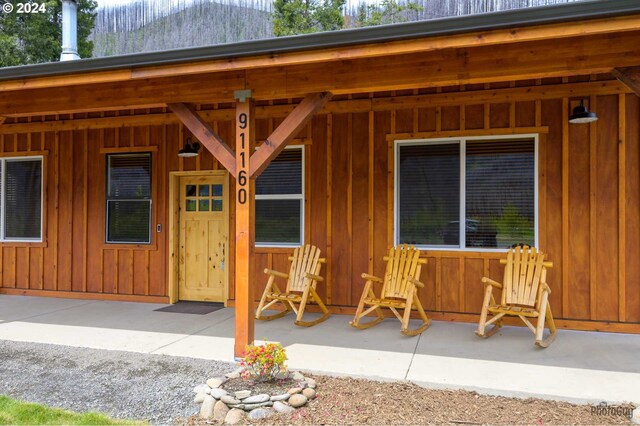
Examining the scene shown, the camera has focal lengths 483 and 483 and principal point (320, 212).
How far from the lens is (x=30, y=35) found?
447 inches

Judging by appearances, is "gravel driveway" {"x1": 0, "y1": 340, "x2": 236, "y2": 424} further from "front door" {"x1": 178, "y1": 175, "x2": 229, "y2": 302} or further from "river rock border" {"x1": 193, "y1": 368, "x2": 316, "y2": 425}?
"front door" {"x1": 178, "y1": 175, "x2": 229, "y2": 302}

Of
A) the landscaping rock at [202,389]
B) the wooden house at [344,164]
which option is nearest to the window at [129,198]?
the wooden house at [344,164]

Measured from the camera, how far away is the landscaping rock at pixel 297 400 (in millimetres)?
2895

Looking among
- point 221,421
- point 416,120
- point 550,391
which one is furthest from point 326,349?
point 416,120

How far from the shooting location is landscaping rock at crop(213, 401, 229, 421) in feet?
9.37

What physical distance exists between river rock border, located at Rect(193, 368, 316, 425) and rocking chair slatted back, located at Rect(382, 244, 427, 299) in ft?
6.94

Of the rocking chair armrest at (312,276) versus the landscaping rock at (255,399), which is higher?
the rocking chair armrest at (312,276)

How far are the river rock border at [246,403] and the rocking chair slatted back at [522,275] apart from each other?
2460 mm

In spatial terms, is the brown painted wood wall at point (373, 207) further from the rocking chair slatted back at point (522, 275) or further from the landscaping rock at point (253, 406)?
the landscaping rock at point (253, 406)

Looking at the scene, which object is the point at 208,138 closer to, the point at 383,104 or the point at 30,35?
the point at 383,104

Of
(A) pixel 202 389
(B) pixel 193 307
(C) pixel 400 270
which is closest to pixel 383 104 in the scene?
(C) pixel 400 270

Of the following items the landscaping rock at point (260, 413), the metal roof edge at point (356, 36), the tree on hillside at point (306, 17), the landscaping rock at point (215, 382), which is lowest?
the landscaping rock at point (260, 413)

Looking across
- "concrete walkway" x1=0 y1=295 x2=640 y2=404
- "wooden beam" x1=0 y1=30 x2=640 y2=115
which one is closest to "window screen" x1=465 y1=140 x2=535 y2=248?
"concrete walkway" x1=0 y1=295 x2=640 y2=404

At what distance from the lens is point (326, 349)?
412 cm
